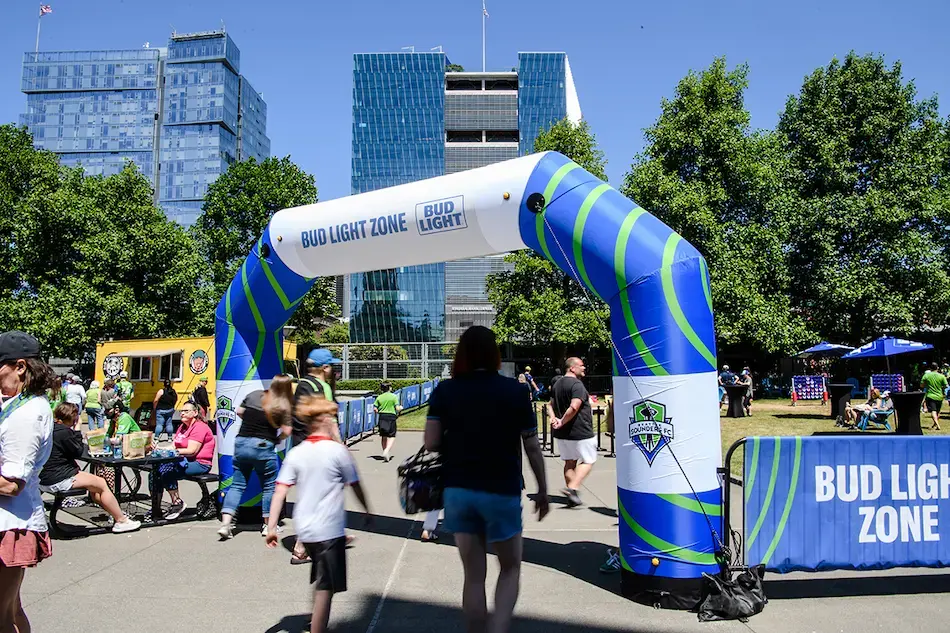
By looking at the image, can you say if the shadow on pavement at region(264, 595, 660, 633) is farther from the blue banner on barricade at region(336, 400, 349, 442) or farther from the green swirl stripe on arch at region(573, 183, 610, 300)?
the blue banner on barricade at region(336, 400, 349, 442)

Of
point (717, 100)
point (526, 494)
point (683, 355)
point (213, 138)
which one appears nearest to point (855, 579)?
point (683, 355)

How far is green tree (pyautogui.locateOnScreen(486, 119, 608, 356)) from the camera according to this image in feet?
104

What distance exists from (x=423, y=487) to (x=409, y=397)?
22.7 m

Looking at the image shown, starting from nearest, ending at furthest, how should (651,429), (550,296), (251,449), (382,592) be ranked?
(651,429)
(382,592)
(251,449)
(550,296)

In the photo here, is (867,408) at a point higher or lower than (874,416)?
higher

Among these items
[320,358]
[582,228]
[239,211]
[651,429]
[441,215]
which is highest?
Answer: [239,211]

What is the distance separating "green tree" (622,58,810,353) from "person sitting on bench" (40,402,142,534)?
80.3 feet

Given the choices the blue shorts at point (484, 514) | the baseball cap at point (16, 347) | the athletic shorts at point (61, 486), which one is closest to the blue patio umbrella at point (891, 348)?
the blue shorts at point (484, 514)

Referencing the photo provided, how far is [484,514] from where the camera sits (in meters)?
3.74

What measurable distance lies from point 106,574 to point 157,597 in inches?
37.9

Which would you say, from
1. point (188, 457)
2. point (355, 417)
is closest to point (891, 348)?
point (355, 417)

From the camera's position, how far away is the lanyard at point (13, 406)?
3400mm

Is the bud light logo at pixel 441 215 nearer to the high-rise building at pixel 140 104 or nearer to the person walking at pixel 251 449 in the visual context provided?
the person walking at pixel 251 449

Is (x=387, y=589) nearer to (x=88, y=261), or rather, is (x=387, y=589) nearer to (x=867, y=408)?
(x=867, y=408)
